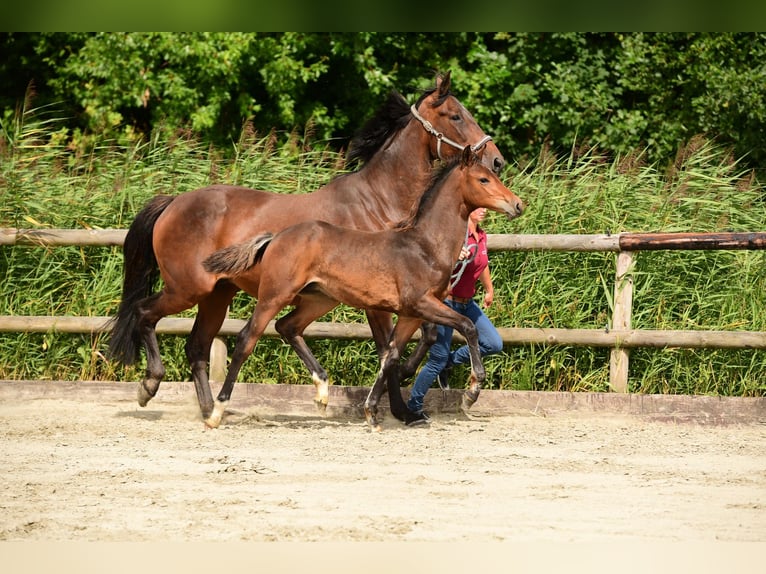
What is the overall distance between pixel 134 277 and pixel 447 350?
2.35m

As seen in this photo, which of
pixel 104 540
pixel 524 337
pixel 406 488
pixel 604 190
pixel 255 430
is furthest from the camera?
pixel 604 190

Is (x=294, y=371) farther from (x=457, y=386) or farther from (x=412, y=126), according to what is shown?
(x=412, y=126)

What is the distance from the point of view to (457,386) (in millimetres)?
7457

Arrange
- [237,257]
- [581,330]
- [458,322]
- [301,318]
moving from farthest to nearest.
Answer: [581,330] < [301,318] < [237,257] < [458,322]

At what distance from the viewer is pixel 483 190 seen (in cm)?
602

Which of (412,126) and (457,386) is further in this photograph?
(457,386)

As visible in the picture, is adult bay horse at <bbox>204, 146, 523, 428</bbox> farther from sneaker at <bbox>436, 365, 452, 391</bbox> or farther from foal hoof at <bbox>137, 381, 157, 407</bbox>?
sneaker at <bbox>436, 365, 452, 391</bbox>

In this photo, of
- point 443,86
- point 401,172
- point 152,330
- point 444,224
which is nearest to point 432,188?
point 444,224

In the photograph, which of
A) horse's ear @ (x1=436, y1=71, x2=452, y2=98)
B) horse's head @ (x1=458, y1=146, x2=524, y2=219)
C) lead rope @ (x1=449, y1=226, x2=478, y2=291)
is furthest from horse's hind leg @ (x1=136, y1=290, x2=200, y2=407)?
horse's ear @ (x1=436, y1=71, x2=452, y2=98)

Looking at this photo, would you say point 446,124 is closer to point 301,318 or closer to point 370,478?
point 301,318

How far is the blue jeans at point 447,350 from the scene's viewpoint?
257 inches

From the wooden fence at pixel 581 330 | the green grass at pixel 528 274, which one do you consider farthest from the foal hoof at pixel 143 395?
the green grass at pixel 528 274

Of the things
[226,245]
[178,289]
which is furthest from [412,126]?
[178,289]

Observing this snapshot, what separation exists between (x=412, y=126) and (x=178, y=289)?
6.49ft
